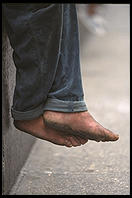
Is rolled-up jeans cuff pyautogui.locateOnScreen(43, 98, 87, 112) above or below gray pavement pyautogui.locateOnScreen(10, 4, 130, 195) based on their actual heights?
above

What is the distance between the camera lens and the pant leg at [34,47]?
1518 millimetres

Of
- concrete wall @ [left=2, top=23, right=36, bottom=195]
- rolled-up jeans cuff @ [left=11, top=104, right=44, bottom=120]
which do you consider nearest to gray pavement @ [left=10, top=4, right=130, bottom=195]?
concrete wall @ [left=2, top=23, right=36, bottom=195]

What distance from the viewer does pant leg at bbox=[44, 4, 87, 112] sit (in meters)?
1.55

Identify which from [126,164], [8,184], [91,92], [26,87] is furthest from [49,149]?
[91,92]

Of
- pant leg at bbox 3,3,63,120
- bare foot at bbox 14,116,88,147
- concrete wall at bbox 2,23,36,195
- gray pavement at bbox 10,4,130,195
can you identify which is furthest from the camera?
gray pavement at bbox 10,4,130,195

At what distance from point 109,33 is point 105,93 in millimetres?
4358

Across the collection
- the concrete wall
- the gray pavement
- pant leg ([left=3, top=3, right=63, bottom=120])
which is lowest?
the gray pavement

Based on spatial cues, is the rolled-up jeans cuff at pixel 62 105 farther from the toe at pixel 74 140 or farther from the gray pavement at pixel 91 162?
the gray pavement at pixel 91 162

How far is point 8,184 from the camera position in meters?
1.88

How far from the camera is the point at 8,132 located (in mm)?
1828

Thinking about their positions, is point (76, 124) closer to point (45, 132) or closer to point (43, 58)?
point (45, 132)

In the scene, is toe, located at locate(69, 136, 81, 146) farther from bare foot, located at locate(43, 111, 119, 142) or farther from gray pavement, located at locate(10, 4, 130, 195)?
gray pavement, located at locate(10, 4, 130, 195)

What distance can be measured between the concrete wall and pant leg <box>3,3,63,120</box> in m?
0.16

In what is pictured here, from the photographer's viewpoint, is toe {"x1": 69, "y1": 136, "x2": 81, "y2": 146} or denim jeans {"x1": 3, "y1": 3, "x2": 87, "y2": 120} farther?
toe {"x1": 69, "y1": 136, "x2": 81, "y2": 146}
